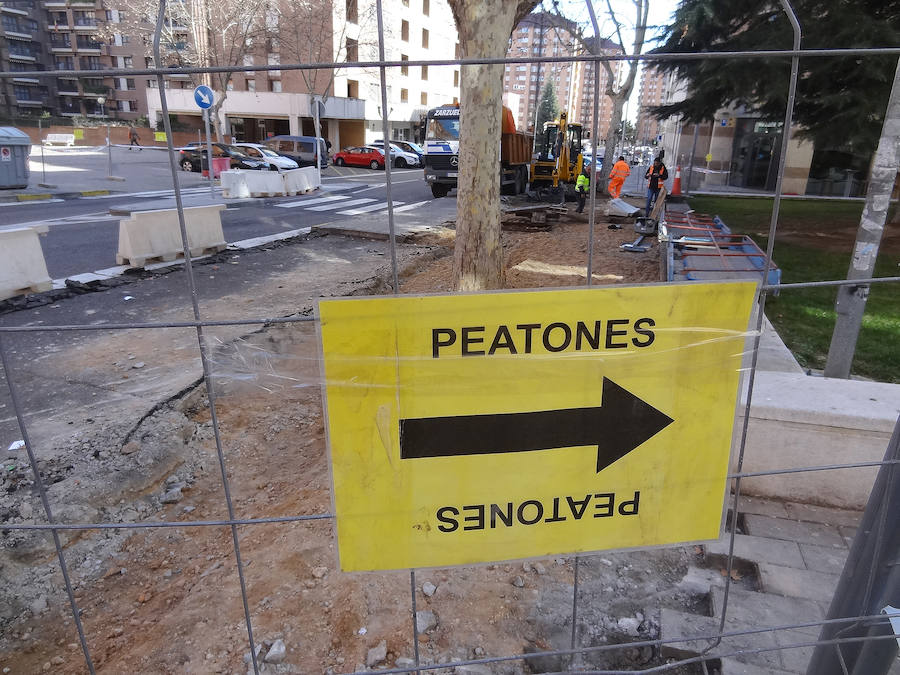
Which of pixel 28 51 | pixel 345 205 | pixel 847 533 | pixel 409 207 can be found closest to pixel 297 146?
pixel 345 205

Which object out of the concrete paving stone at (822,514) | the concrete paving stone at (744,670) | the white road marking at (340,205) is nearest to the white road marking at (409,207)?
the white road marking at (340,205)

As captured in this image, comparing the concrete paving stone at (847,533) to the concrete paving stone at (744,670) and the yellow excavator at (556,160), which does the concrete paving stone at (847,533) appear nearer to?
the concrete paving stone at (744,670)

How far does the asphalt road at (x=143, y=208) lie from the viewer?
10211mm

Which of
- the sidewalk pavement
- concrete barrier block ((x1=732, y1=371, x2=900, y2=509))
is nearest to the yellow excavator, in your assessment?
concrete barrier block ((x1=732, y1=371, x2=900, y2=509))

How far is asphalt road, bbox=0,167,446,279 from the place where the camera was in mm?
10211

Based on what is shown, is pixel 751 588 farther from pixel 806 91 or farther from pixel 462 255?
pixel 806 91

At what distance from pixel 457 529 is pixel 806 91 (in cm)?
1283

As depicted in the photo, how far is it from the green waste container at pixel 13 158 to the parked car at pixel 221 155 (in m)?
6.17

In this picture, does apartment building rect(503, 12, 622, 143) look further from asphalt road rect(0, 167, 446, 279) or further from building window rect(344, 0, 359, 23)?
building window rect(344, 0, 359, 23)

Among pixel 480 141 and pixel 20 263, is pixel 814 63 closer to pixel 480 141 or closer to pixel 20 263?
pixel 480 141

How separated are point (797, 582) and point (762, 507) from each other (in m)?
0.68

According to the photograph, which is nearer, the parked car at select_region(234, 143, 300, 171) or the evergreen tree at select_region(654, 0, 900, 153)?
the evergreen tree at select_region(654, 0, 900, 153)

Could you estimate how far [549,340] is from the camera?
64.4 inches

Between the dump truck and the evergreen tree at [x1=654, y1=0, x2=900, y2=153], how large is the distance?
7663 millimetres
